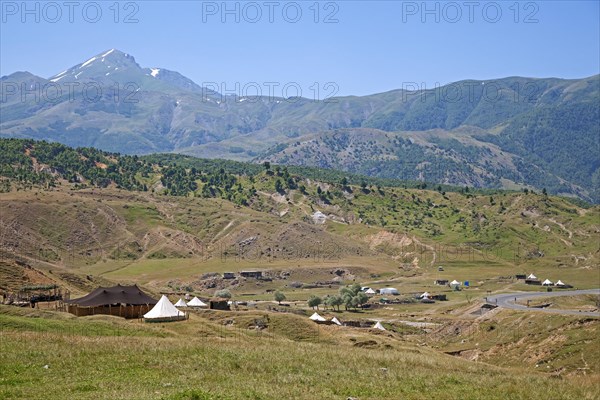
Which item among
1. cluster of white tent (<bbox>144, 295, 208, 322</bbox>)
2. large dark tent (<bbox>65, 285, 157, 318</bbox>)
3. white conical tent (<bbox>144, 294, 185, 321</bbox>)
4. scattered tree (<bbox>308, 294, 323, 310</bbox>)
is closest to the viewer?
cluster of white tent (<bbox>144, 295, 208, 322</bbox>)

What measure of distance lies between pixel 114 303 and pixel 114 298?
66 cm

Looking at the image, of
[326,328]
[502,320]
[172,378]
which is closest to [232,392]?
[172,378]

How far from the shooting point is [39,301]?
75562 mm

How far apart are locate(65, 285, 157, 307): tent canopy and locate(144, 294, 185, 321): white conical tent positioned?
3.35 meters

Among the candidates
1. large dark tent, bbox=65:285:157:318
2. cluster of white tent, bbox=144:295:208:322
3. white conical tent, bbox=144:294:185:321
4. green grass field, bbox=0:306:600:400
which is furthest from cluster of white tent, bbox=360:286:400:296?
green grass field, bbox=0:306:600:400

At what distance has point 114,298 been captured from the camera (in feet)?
234

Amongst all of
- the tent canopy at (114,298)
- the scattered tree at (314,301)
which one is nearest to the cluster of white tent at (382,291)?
the scattered tree at (314,301)

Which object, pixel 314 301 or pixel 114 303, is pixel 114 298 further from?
pixel 314 301

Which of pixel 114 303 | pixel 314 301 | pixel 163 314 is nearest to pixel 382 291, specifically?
pixel 314 301

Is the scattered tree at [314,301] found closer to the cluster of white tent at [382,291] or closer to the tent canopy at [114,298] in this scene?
the cluster of white tent at [382,291]

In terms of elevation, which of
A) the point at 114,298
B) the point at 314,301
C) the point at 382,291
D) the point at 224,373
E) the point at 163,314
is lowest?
the point at 382,291

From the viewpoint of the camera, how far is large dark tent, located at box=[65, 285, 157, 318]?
69.8 metres

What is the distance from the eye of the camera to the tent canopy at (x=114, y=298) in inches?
2776

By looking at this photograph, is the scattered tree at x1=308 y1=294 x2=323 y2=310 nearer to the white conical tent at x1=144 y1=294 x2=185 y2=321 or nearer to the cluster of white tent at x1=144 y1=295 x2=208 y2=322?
the cluster of white tent at x1=144 y1=295 x2=208 y2=322
